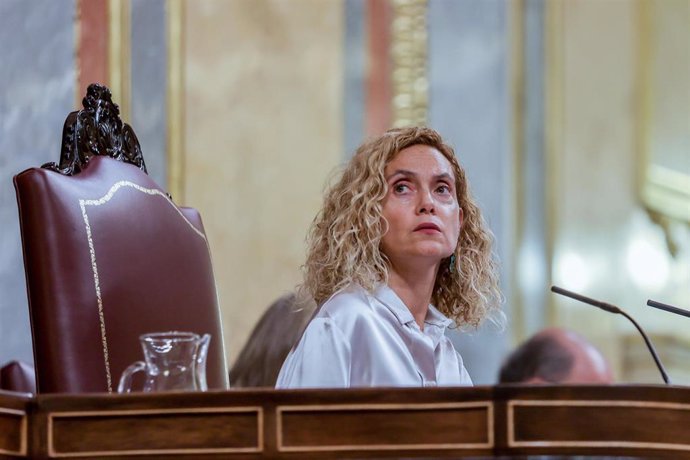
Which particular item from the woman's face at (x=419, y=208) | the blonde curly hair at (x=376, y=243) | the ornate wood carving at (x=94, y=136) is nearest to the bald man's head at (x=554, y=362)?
the blonde curly hair at (x=376, y=243)

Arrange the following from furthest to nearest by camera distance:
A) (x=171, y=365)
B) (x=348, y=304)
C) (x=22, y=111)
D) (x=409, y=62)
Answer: (x=409, y=62)
(x=22, y=111)
(x=348, y=304)
(x=171, y=365)

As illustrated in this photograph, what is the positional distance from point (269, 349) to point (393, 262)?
943 mm

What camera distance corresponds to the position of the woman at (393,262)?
297 centimetres

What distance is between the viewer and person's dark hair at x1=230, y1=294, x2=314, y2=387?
4023 mm

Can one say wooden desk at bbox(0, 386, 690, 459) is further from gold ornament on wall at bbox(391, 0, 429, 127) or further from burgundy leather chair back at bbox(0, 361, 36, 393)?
gold ornament on wall at bbox(391, 0, 429, 127)

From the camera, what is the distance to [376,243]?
3.14 meters

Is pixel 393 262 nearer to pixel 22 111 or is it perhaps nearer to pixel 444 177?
pixel 444 177

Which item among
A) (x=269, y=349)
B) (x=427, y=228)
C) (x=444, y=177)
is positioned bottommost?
(x=269, y=349)

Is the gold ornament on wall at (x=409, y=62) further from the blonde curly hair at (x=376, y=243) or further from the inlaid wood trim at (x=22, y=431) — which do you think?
the inlaid wood trim at (x=22, y=431)

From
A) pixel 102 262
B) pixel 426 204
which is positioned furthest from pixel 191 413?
pixel 426 204

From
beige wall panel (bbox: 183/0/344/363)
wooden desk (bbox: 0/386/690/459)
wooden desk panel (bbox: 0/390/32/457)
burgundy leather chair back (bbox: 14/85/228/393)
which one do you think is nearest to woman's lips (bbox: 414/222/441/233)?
burgundy leather chair back (bbox: 14/85/228/393)

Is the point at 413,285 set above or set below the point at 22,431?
above

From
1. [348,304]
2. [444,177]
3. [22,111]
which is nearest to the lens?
[348,304]

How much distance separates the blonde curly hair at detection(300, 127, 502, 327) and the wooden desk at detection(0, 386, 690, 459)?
3.13ft
